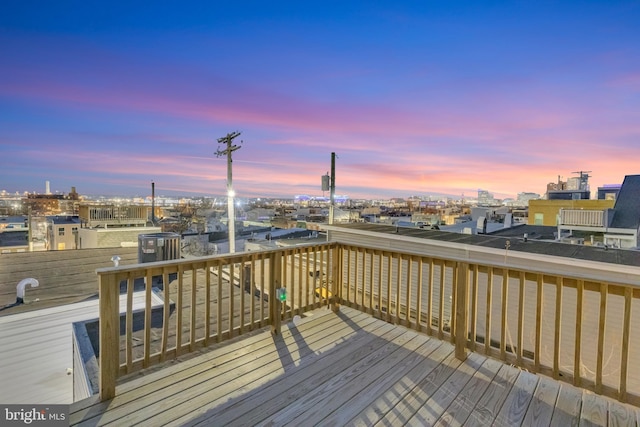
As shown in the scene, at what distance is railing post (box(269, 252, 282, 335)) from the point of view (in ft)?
10.5

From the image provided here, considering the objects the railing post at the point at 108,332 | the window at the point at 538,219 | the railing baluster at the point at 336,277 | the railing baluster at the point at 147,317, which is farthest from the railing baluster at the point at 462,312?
the window at the point at 538,219

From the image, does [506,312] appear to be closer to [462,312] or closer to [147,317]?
[462,312]

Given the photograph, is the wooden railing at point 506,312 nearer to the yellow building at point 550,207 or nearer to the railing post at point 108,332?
the railing post at point 108,332

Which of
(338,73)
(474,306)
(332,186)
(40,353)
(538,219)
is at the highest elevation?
(338,73)

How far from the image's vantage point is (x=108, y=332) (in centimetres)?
211

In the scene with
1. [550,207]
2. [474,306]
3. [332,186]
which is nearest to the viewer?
[474,306]

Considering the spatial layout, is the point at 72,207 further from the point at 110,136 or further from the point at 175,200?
the point at 110,136

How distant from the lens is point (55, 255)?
21.2 feet

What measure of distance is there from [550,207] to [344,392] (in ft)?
80.2

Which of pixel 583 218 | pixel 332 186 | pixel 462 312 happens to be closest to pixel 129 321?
pixel 462 312

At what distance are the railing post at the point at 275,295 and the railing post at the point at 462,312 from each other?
1.77m

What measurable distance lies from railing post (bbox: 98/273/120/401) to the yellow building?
23.2 metres

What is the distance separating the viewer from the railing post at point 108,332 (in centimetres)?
207

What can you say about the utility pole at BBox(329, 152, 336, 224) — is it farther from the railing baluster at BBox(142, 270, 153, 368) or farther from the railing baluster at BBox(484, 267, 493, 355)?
the railing baluster at BBox(142, 270, 153, 368)
